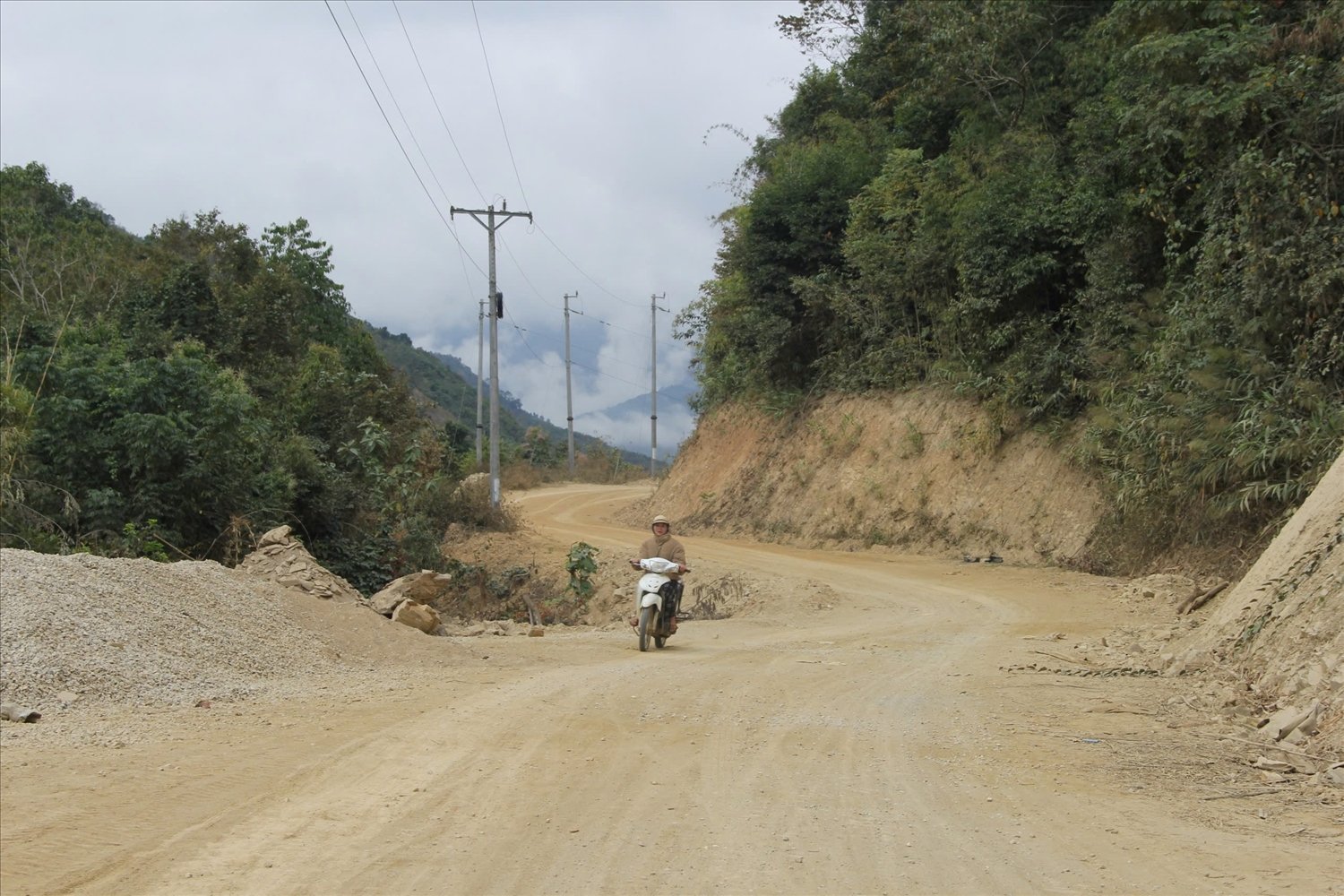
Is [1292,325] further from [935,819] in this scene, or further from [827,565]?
[935,819]

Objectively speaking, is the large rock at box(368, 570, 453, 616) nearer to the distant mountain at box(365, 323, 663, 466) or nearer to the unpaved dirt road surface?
the unpaved dirt road surface

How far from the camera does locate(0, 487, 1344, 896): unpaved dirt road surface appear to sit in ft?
16.2

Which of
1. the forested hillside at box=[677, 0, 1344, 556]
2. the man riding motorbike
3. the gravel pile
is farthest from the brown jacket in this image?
the forested hillside at box=[677, 0, 1344, 556]

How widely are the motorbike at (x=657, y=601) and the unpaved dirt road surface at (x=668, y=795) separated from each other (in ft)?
5.68

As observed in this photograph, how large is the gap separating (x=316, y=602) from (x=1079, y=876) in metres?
9.06

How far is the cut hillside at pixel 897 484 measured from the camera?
22781 millimetres

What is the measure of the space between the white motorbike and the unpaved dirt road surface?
1.73 metres

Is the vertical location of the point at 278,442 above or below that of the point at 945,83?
below

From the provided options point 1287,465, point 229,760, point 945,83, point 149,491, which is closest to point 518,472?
point 945,83

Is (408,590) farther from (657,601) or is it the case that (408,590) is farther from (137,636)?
(137,636)

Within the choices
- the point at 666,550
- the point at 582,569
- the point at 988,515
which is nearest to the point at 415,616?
the point at 666,550

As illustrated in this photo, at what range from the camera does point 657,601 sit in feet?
41.1

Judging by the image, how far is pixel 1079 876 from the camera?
487cm

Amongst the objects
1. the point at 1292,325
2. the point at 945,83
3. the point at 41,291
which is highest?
the point at 945,83
